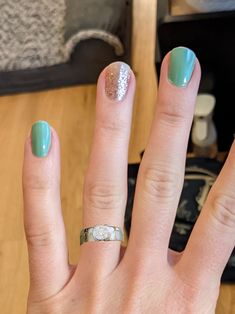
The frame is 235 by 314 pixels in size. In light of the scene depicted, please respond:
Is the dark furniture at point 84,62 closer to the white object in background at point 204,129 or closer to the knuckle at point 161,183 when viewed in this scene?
the white object in background at point 204,129

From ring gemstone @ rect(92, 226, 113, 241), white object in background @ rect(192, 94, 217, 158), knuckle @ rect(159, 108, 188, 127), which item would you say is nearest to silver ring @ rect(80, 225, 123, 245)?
ring gemstone @ rect(92, 226, 113, 241)

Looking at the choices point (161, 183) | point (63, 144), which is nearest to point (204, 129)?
point (63, 144)

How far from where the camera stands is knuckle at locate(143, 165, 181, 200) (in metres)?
0.51

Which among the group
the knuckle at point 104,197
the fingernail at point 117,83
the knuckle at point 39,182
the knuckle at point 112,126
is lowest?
the knuckle at point 104,197

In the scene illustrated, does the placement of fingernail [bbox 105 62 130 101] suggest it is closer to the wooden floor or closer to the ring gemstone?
the ring gemstone

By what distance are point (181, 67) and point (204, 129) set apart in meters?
0.56

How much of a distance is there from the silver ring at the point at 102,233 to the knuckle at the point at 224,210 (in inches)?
3.7

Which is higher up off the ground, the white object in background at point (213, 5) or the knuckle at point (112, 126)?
the white object in background at point (213, 5)

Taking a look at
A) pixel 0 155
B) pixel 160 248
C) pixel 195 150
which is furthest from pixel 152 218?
pixel 0 155

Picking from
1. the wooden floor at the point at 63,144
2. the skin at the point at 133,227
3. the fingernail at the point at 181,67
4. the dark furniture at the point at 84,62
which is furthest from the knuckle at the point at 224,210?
the dark furniture at the point at 84,62

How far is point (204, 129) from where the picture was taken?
3.36 feet

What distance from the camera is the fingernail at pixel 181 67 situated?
48cm

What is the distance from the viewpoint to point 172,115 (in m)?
0.50

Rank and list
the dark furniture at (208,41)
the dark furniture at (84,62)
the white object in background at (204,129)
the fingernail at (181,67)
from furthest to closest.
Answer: the dark furniture at (84,62) → the white object in background at (204,129) → the dark furniture at (208,41) → the fingernail at (181,67)
